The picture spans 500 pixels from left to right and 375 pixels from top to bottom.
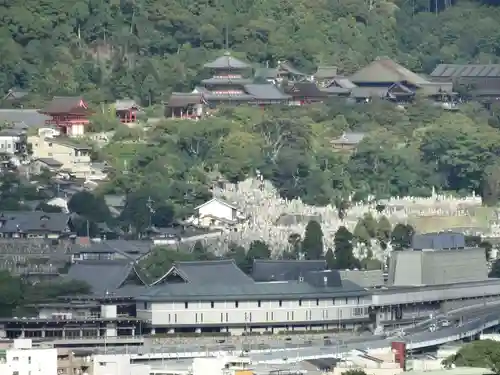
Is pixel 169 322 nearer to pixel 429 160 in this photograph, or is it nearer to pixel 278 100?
pixel 429 160

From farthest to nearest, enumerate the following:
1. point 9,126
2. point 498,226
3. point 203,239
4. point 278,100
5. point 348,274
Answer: point 278,100 → point 9,126 → point 498,226 → point 203,239 → point 348,274

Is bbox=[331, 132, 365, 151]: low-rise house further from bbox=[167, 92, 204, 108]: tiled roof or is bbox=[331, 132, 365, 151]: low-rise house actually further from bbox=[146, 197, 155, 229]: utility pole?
bbox=[146, 197, 155, 229]: utility pole

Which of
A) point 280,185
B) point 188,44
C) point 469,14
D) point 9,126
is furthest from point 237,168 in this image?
point 469,14

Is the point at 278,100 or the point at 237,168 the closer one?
the point at 237,168

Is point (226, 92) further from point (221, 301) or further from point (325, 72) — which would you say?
point (221, 301)

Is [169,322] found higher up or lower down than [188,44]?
lower down

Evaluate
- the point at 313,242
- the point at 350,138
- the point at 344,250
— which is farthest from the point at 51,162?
the point at 344,250

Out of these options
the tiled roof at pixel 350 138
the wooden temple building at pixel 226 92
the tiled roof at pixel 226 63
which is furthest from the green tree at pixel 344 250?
the tiled roof at pixel 226 63
